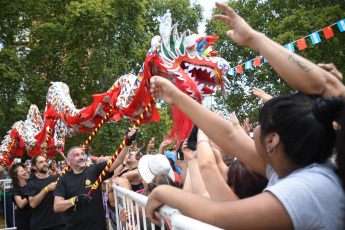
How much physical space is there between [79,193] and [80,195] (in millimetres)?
335

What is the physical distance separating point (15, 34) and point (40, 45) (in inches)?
83.0

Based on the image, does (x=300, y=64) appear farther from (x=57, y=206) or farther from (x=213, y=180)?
(x=57, y=206)

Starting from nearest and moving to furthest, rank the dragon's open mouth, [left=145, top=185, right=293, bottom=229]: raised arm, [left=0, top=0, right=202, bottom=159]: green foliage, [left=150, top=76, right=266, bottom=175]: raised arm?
[left=145, top=185, right=293, bottom=229]: raised arm → [left=150, top=76, right=266, bottom=175]: raised arm → the dragon's open mouth → [left=0, top=0, right=202, bottom=159]: green foliage

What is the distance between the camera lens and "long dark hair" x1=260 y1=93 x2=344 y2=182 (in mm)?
1168

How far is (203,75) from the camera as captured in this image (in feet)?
10.5

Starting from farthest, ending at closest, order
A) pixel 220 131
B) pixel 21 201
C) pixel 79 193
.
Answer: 1. pixel 21 201
2. pixel 79 193
3. pixel 220 131

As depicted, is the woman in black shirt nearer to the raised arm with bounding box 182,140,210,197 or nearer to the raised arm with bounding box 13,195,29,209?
A: the raised arm with bounding box 13,195,29,209

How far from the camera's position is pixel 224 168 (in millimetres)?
2393

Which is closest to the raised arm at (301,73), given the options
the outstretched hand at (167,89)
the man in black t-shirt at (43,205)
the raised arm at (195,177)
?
the outstretched hand at (167,89)

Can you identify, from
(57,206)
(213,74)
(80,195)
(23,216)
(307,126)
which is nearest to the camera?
(307,126)

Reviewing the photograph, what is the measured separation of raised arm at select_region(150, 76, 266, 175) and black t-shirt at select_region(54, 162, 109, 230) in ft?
9.57

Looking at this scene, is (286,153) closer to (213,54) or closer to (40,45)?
(213,54)

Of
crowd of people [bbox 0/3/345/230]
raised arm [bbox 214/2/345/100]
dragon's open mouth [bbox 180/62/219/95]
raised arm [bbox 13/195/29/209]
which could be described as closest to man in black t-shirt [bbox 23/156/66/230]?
raised arm [bbox 13/195/29/209]

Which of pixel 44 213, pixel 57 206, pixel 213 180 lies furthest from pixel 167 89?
pixel 44 213
